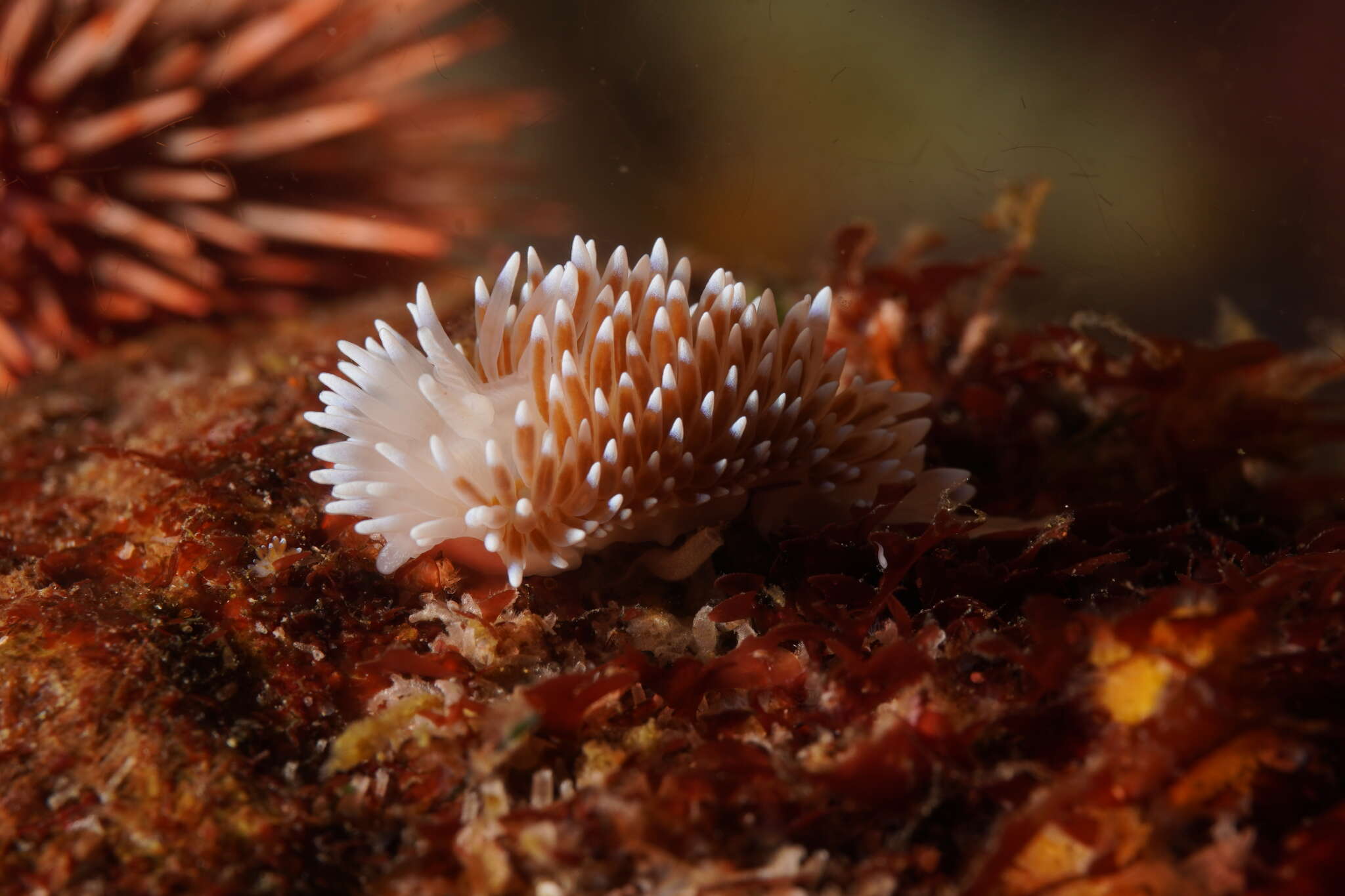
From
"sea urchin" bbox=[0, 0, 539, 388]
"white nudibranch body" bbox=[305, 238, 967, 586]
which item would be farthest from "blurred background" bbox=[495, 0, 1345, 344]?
"white nudibranch body" bbox=[305, 238, 967, 586]

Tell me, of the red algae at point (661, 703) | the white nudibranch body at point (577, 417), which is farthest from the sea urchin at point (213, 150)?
the white nudibranch body at point (577, 417)

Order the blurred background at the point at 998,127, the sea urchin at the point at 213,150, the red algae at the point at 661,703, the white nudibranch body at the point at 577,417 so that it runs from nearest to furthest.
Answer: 1. the red algae at the point at 661,703
2. the white nudibranch body at the point at 577,417
3. the blurred background at the point at 998,127
4. the sea urchin at the point at 213,150

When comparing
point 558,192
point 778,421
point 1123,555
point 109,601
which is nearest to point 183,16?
point 558,192

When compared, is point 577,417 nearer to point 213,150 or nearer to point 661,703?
point 661,703

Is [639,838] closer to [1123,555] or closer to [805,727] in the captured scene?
[805,727]

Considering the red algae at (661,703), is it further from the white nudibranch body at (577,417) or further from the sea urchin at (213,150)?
the sea urchin at (213,150)

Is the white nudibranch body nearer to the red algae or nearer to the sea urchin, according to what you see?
the red algae
